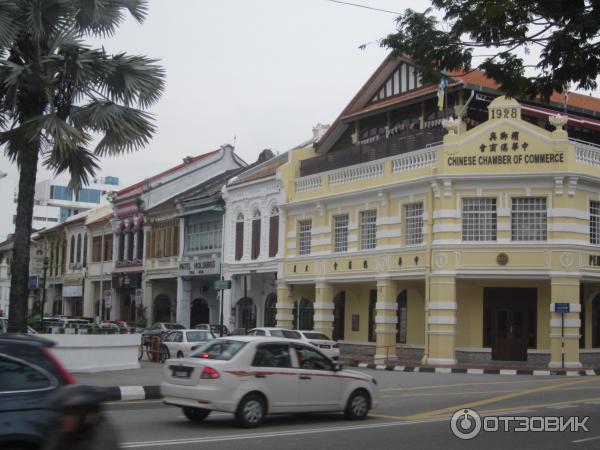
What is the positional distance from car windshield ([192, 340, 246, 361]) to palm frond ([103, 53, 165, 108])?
352 inches

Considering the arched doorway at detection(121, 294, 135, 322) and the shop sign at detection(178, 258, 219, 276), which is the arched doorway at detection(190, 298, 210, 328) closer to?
the shop sign at detection(178, 258, 219, 276)

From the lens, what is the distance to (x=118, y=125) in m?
21.4

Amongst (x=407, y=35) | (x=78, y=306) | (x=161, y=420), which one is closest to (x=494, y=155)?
(x=407, y=35)

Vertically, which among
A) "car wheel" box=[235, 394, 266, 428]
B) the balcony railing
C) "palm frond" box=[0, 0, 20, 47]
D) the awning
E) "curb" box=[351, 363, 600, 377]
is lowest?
"curb" box=[351, 363, 600, 377]

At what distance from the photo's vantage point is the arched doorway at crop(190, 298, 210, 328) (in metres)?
51.1

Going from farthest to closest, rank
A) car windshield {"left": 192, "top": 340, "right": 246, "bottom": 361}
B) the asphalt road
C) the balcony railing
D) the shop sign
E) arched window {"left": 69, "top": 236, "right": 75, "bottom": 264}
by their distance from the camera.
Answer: arched window {"left": 69, "top": 236, "right": 75, "bottom": 264} → the shop sign → the balcony railing → car windshield {"left": 192, "top": 340, "right": 246, "bottom": 361} → the asphalt road

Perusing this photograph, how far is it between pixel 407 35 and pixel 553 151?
1920cm

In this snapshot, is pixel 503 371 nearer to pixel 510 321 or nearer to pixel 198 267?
pixel 510 321

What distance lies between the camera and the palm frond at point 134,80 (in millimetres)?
21875

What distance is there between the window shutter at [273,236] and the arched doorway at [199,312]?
8961 mm

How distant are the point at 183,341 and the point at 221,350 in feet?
56.0

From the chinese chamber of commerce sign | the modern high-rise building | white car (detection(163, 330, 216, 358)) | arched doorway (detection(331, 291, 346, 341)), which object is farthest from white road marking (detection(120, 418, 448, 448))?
the modern high-rise building

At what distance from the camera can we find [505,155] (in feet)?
109

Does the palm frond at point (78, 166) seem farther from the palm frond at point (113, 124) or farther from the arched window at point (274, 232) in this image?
the arched window at point (274, 232)
